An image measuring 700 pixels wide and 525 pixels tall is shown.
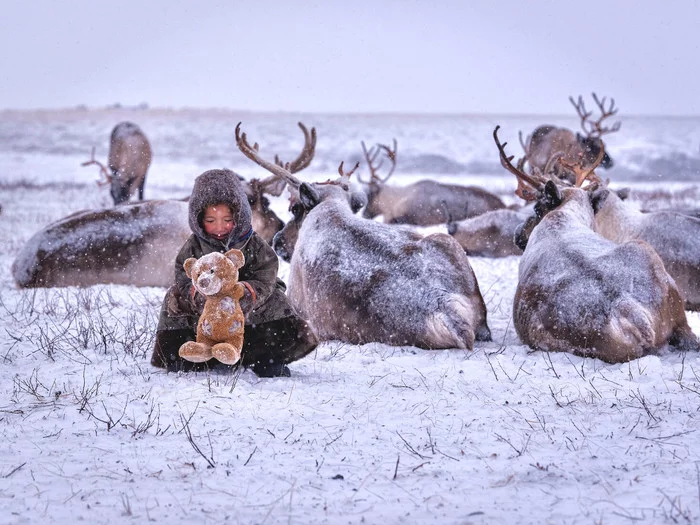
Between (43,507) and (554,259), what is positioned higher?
(554,259)

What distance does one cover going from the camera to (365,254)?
209 inches

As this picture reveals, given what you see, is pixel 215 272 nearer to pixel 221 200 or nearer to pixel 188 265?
pixel 188 265

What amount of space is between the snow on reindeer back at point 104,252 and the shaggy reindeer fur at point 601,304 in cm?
376

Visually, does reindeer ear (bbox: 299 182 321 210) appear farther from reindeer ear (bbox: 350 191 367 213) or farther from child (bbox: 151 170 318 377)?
child (bbox: 151 170 318 377)

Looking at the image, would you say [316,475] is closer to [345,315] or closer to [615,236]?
[345,315]

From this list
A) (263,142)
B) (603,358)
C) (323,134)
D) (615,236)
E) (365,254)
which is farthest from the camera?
(323,134)

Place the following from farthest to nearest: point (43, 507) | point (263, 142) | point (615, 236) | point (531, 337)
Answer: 1. point (263, 142)
2. point (615, 236)
3. point (531, 337)
4. point (43, 507)

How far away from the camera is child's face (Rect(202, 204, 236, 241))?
160 inches

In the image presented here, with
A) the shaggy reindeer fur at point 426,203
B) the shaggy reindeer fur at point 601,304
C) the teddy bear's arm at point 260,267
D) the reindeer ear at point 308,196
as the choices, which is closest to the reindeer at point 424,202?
the shaggy reindeer fur at point 426,203

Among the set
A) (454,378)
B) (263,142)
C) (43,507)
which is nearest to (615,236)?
(454,378)

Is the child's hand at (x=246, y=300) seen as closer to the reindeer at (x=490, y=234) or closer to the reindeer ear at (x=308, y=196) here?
the reindeer ear at (x=308, y=196)

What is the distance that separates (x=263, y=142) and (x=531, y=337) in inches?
1948

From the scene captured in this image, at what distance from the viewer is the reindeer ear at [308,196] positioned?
6.20 m

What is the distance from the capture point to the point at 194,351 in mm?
3869
